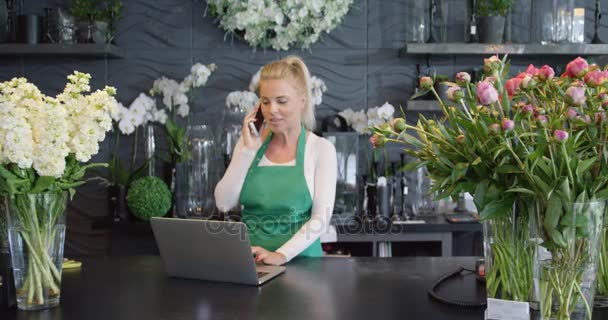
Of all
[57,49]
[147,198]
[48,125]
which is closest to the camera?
[48,125]

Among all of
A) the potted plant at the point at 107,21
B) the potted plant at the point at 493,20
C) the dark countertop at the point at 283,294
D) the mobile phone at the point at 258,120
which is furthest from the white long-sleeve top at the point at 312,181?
the potted plant at the point at 493,20

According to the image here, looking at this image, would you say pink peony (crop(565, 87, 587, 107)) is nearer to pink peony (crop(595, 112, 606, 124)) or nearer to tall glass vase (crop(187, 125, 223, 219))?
pink peony (crop(595, 112, 606, 124))

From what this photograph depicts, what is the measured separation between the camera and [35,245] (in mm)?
1858

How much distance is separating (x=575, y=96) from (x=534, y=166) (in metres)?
0.17

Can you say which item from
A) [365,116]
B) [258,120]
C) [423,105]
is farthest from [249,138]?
[423,105]

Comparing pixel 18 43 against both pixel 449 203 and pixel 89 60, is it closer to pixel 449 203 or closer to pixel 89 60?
pixel 89 60

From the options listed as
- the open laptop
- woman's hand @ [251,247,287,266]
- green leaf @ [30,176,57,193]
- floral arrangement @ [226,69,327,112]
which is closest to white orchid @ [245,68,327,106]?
floral arrangement @ [226,69,327,112]

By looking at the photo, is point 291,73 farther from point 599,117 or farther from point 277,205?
point 599,117

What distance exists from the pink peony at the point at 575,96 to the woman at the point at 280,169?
5.13ft

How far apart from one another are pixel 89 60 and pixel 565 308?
3.47 m

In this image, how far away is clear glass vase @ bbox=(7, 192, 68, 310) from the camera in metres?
1.84

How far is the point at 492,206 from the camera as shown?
1.59 metres

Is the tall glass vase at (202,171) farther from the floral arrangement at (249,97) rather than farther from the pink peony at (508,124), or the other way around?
the pink peony at (508,124)

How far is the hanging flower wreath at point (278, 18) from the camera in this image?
410 centimetres
